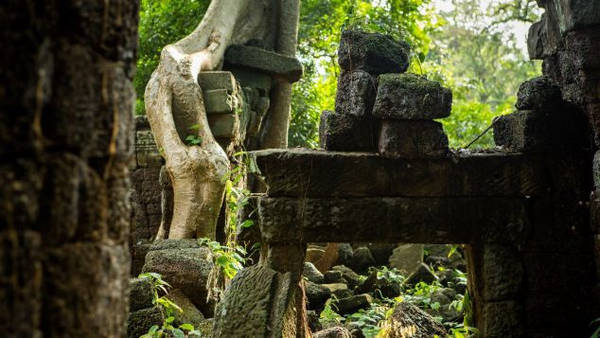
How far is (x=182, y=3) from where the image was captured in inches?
471

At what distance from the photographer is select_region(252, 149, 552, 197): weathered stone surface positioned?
428 centimetres

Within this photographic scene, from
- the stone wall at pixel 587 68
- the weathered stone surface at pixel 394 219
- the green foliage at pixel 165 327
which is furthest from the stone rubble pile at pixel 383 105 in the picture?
the green foliage at pixel 165 327

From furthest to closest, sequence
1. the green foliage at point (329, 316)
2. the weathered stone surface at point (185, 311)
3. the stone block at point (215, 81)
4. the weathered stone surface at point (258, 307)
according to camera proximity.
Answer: the stone block at point (215, 81) → the green foliage at point (329, 316) → the weathered stone surface at point (185, 311) → the weathered stone surface at point (258, 307)

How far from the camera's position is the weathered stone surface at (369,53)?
4.52 metres

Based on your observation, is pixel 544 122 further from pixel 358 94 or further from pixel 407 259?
pixel 407 259

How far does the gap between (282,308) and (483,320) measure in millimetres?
1425

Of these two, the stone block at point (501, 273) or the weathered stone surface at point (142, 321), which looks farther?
the weathered stone surface at point (142, 321)

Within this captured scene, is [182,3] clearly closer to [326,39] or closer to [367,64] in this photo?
[326,39]

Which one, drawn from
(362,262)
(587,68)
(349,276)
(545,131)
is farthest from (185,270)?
(362,262)

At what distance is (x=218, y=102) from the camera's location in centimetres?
787

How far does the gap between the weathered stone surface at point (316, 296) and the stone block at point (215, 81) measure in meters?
2.81

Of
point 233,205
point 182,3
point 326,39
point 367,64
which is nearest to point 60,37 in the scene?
point 367,64

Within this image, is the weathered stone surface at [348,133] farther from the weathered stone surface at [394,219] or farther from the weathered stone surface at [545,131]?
the weathered stone surface at [545,131]

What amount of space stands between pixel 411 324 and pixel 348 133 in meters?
1.58
